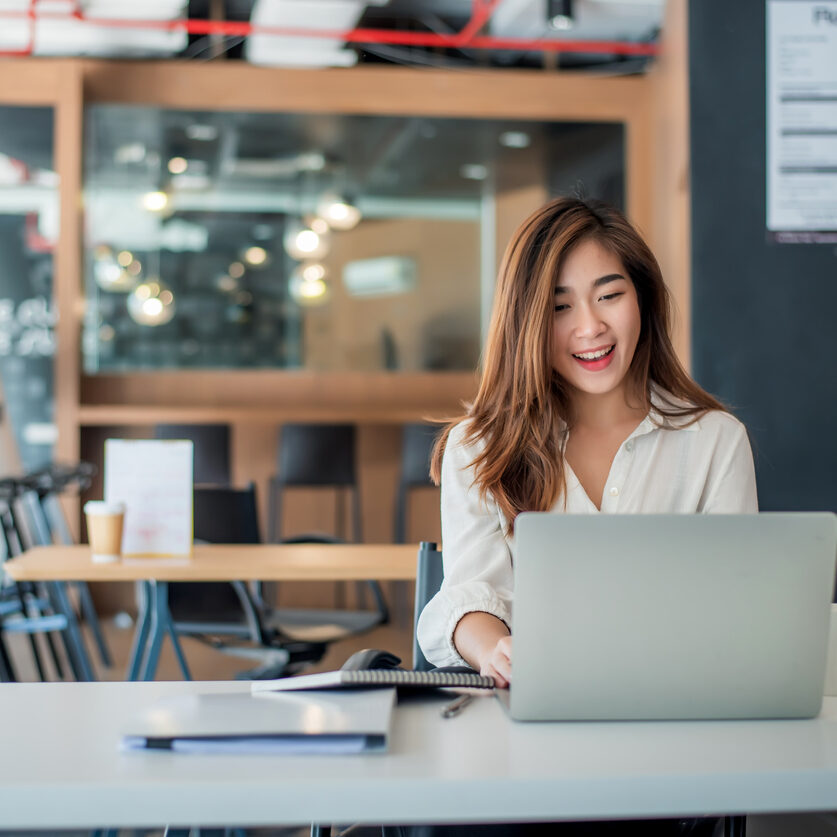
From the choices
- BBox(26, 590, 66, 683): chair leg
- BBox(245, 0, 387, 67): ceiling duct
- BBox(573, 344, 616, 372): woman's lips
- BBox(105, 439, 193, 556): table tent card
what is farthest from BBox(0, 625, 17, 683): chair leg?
BBox(245, 0, 387, 67): ceiling duct

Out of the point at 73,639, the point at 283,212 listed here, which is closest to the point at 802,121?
the point at 73,639

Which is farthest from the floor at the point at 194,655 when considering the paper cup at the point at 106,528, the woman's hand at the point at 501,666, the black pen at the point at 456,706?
the black pen at the point at 456,706

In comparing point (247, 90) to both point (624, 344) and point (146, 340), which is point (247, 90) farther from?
point (624, 344)

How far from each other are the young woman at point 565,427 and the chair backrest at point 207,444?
3871 mm

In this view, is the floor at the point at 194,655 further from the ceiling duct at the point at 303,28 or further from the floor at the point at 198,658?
the ceiling duct at the point at 303,28

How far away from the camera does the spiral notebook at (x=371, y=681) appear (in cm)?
110

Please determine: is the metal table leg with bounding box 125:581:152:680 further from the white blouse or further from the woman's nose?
the woman's nose

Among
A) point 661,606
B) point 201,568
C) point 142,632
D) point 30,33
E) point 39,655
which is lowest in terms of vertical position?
point 39,655

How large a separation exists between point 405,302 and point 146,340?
5.21 ft

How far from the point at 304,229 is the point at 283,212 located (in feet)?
0.54

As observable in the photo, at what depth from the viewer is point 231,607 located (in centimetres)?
318

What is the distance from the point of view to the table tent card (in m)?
2.83

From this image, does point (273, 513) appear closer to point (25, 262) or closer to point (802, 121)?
point (25, 262)

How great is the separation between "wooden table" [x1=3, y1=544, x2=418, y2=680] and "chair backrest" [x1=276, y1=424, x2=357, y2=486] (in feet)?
A: 8.07
